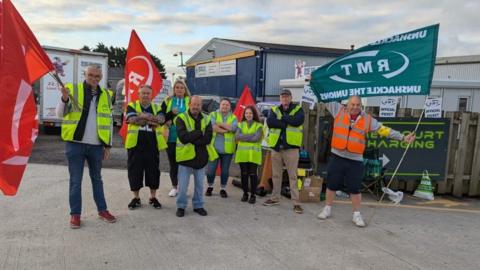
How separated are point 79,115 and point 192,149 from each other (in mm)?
1513

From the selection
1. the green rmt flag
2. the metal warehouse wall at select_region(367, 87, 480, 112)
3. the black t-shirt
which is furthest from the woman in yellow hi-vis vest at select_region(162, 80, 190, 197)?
the metal warehouse wall at select_region(367, 87, 480, 112)

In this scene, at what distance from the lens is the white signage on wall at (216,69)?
19917 millimetres

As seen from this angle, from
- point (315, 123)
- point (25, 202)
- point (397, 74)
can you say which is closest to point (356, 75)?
point (397, 74)

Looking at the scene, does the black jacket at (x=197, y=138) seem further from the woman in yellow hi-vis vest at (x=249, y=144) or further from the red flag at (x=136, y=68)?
the red flag at (x=136, y=68)

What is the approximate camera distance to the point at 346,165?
566 centimetres

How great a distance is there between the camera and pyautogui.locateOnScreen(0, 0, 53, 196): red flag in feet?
12.7

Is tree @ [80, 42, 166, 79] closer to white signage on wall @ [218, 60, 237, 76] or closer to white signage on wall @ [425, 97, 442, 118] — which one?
white signage on wall @ [218, 60, 237, 76]

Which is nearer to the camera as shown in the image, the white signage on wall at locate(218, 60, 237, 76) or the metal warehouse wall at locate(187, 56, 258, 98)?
the metal warehouse wall at locate(187, 56, 258, 98)

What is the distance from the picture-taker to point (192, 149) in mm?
5641

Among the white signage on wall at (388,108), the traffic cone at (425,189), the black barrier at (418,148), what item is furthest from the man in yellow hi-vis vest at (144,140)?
the traffic cone at (425,189)

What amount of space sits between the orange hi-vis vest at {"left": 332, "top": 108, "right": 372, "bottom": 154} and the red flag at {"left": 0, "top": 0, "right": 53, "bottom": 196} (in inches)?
148

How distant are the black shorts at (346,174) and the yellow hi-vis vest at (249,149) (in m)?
1.25

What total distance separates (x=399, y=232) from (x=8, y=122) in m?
4.74

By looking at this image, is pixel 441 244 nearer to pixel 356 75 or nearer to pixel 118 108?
pixel 356 75
